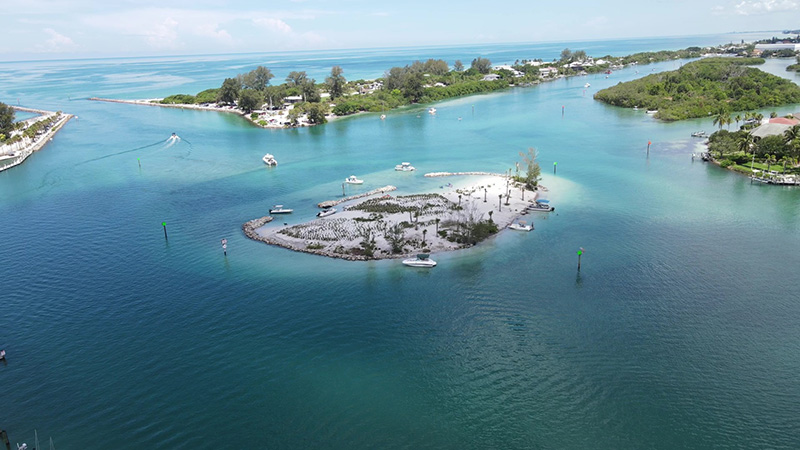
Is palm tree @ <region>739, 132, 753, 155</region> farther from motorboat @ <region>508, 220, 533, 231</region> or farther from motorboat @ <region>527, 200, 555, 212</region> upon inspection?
motorboat @ <region>508, 220, 533, 231</region>

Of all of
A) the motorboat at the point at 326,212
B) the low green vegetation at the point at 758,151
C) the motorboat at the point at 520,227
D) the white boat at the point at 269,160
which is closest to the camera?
the motorboat at the point at 520,227

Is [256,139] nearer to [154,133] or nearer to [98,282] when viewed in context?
[154,133]

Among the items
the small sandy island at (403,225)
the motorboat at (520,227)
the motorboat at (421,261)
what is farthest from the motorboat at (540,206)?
the motorboat at (421,261)

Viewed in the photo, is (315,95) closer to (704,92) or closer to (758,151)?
(704,92)

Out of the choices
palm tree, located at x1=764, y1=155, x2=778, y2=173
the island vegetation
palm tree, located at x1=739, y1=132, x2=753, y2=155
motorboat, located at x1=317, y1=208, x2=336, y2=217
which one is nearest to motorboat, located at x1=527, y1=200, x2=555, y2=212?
motorboat, located at x1=317, y1=208, x2=336, y2=217

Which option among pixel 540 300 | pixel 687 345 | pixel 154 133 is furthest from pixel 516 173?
pixel 154 133

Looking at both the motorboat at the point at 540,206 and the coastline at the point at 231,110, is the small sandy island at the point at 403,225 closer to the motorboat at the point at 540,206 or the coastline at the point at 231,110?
the motorboat at the point at 540,206
